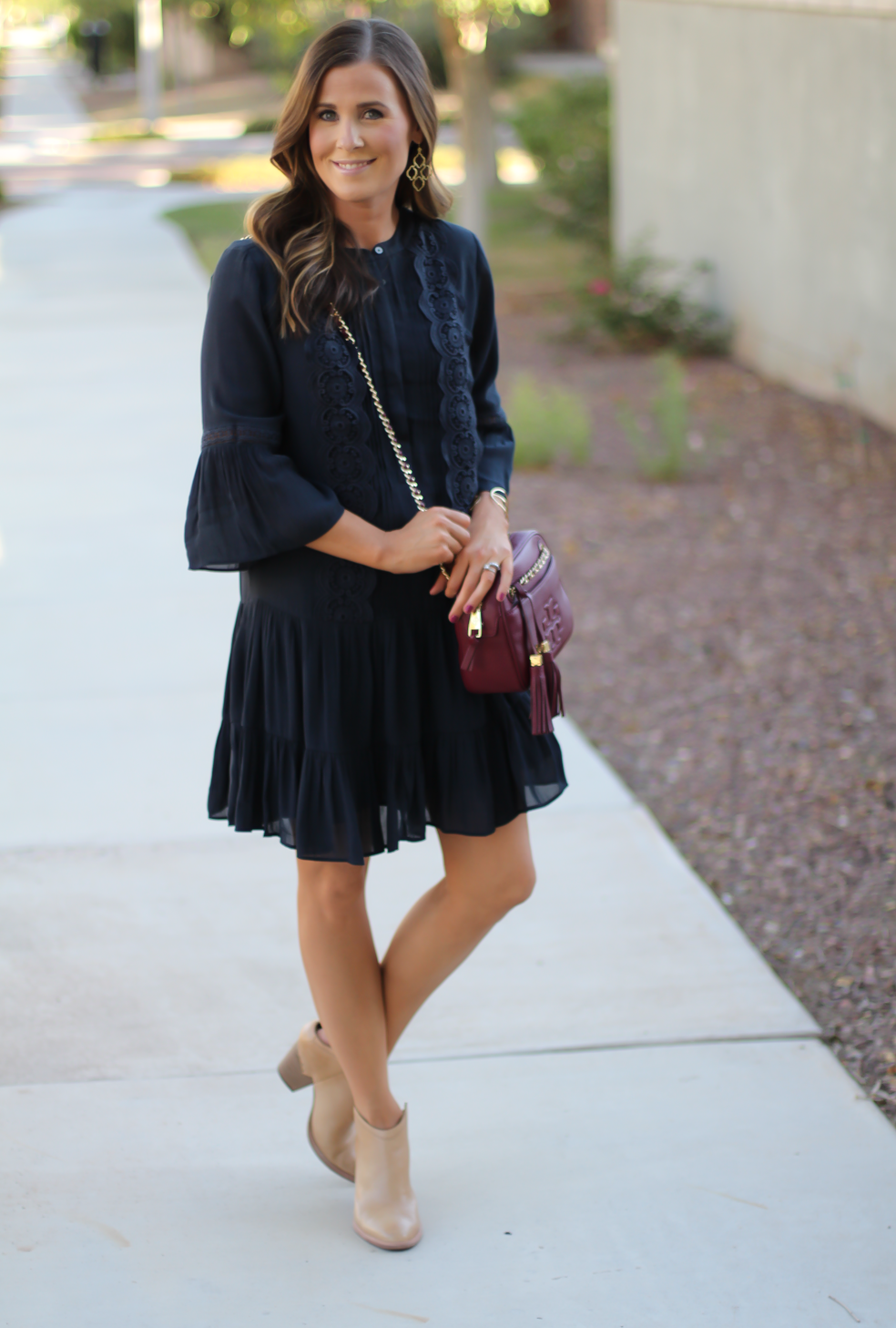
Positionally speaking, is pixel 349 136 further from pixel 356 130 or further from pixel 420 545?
pixel 420 545

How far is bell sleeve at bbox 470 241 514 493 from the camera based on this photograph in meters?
2.46

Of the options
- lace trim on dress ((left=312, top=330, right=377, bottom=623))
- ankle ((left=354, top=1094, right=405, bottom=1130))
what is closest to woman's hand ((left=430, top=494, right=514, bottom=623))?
lace trim on dress ((left=312, top=330, right=377, bottom=623))

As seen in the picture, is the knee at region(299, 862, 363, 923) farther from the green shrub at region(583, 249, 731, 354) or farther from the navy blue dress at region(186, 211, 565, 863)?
the green shrub at region(583, 249, 731, 354)

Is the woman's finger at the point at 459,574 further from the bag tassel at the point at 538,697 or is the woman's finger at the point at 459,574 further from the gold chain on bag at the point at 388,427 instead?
the bag tassel at the point at 538,697

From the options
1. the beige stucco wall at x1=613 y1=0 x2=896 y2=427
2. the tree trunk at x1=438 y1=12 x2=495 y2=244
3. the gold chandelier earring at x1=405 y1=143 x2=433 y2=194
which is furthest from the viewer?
the tree trunk at x1=438 y1=12 x2=495 y2=244

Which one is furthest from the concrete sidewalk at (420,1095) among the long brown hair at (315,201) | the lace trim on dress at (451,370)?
the long brown hair at (315,201)

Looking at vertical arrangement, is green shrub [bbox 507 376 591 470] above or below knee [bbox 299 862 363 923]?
below

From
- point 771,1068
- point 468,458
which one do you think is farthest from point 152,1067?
point 468,458

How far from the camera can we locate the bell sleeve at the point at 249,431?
213 centimetres

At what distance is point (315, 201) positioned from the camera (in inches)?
89.4

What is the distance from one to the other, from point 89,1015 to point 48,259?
13257 millimetres

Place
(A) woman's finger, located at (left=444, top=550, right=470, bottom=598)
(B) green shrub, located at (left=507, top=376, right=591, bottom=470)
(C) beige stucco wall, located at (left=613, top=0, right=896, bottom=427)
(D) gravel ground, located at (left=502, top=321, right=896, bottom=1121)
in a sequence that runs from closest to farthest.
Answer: (A) woman's finger, located at (left=444, top=550, right=470, bottom=598) → (D) gravel ground, located at (left=502, top=321, right=896, bottom=1121) → (B) green shrub, located at (left=507, top=376, right=591, bottom=470) → (C) beige stucco wall, located at (left=613, top=0, right=896, bottom=427)

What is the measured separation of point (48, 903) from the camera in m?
3.56

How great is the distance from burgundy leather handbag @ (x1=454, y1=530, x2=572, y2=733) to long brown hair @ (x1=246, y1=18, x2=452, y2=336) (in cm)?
50
